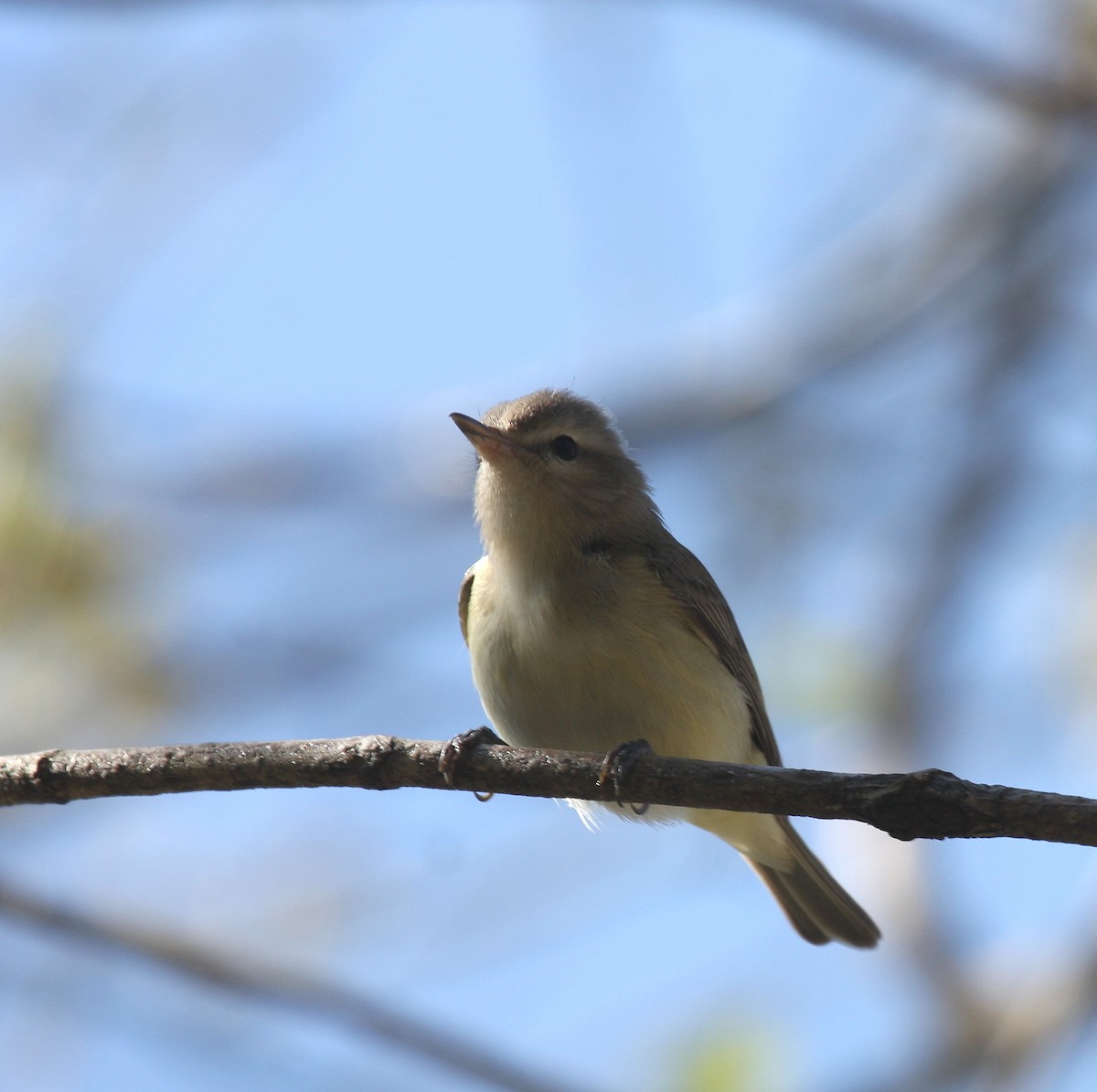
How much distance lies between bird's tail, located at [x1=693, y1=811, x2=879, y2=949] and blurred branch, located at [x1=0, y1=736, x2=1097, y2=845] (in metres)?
2.28

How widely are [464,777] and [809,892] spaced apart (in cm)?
278

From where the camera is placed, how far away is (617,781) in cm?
277

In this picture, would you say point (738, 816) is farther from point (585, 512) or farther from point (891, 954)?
point (891, 954)

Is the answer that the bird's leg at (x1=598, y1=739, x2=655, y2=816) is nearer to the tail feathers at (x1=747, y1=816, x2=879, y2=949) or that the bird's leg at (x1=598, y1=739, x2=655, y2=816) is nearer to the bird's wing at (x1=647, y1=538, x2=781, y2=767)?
the bird's wing at (x1=647, y1=538, x2=781, y2=767)

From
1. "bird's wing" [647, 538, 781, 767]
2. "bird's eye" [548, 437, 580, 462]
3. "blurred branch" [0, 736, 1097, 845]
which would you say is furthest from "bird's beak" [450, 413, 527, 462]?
"blurred branch" [0, 736, 1097, 845]

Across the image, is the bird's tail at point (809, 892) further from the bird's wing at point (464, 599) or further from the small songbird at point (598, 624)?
the bird's wing at point (464, 599)

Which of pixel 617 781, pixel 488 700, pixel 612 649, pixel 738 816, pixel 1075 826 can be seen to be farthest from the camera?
pixel 738 816

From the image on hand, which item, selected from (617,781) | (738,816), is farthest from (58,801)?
(738,816)

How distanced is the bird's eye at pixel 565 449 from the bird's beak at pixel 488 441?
0.13 meters

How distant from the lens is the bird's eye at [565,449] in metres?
4.64

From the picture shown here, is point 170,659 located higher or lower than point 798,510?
lower

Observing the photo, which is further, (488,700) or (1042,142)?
(1042,142)

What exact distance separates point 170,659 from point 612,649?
358 cm

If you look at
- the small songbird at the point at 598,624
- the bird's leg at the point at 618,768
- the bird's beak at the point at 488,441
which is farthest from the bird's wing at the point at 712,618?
the bird's leg at the point at 618,768
